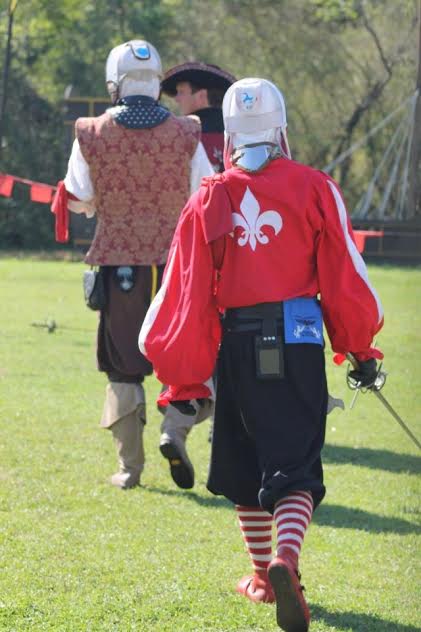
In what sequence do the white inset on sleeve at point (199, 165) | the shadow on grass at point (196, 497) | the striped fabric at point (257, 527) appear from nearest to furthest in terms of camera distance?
the striped fabric at point (257, 527) < the shadow on grass at point (196, 497) < the white inset on sleeve at point (199, 165)

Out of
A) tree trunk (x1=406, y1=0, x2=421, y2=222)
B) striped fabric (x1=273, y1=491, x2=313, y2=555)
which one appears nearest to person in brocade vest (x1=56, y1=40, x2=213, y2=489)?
striped fabric (x1=273, y1=491, x2=313, y2=555)

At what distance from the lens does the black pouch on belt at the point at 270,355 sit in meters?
4.11

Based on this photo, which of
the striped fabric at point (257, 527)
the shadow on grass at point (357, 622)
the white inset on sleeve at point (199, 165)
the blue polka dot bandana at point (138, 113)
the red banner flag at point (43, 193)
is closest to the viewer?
the shadow on grass at point (357, 622)

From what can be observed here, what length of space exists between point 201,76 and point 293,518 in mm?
3385

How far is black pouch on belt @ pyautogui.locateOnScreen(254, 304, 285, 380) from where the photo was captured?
13.5 ft

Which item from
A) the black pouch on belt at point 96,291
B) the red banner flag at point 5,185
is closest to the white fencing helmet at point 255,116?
the black pouch on belt at point 96,291

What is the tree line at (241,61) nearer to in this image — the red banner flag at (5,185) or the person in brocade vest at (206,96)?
the red banner flag at (5,185)

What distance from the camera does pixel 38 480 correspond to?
6145mm

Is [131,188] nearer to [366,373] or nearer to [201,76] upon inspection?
[201,76]

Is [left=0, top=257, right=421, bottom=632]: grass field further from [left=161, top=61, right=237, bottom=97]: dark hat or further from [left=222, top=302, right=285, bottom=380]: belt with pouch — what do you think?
[left=161, top=61, right=237, bottom=97]: dark hat

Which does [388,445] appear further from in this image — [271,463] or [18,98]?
[18,98]

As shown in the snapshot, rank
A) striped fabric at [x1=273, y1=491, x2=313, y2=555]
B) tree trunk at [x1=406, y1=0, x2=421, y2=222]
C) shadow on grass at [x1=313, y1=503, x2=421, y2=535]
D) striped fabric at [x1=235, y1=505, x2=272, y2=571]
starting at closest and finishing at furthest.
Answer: striped fabric at [x1=273, y1=491, x2=313, y2=555]
striped fabric at [x1=235, y1=505, x2=272, y2=571]
shadow on grass at [x1=313, y1=503, x2=421, y2=535]
tree trunk at [x1=406, y1=0, x2=421, y2=222]

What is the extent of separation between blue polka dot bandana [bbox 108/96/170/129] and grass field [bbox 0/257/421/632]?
5.45 ft

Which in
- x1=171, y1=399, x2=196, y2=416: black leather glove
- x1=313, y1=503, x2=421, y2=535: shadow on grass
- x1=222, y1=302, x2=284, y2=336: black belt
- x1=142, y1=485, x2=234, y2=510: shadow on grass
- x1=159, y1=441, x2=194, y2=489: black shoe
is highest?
x1=222, y1=302, x2=284, y2=336: black belt
